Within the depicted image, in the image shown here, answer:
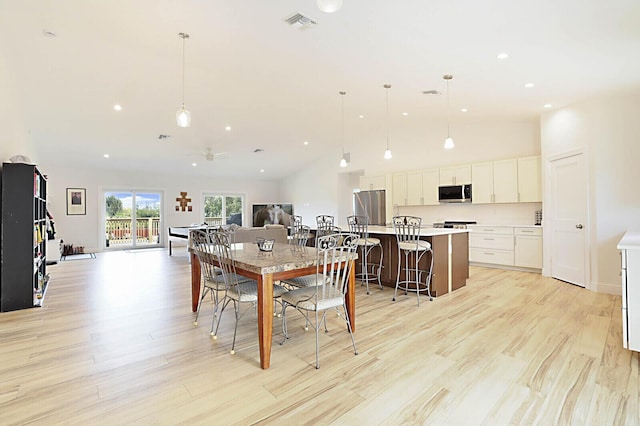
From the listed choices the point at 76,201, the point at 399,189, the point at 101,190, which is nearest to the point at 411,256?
the point at 399,189

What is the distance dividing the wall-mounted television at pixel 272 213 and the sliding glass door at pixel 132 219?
10.6 ft

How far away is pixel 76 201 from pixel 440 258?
9642 millimetres

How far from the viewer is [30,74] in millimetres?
4473

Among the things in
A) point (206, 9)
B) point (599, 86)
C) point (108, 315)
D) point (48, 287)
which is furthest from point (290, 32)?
point (48, 287)

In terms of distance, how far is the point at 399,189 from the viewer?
26.3 ft

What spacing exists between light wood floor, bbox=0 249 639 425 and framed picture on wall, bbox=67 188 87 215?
20.5 feet

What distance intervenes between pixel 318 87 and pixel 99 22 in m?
2.83

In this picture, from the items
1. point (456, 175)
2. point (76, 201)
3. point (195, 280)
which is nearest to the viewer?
point (195, 280)

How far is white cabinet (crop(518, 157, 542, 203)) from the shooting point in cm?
583

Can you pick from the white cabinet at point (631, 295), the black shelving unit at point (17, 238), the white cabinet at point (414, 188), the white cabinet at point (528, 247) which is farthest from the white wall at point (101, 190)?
the white cabinet at point (631, 295)

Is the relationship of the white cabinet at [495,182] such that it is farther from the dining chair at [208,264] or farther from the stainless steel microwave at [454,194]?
the dining chair at [208,264]

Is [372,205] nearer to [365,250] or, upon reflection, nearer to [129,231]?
[365,250]

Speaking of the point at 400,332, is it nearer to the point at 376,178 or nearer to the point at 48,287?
the point at 48,287

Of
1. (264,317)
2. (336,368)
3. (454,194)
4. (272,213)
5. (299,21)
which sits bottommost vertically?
(336,368)
